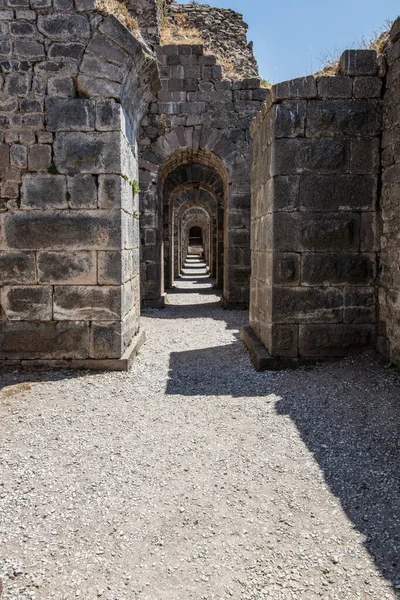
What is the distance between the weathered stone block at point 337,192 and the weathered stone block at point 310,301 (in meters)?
0.88

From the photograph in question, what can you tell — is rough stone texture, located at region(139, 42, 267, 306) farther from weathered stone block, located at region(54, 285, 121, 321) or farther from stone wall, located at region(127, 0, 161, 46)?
weathered stone block, located at region(54, 285, 121, 321)

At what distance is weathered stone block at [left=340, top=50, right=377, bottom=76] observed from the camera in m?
4.91

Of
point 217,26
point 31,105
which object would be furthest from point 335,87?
point 217,26

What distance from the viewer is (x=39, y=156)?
195 inches

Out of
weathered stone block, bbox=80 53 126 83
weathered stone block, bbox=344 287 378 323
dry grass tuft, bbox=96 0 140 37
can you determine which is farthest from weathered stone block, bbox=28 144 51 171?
weathered stone block, bbox=344 287 378 323

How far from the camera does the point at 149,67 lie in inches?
212

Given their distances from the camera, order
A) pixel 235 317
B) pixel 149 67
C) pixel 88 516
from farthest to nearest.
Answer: pixel 235 317
pixel 149 67
pixel 88 516

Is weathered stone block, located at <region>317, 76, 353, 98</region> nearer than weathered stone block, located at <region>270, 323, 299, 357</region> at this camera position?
Yes

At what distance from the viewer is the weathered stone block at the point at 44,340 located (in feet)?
16.7

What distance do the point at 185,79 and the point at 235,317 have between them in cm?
517

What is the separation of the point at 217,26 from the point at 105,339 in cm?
1090

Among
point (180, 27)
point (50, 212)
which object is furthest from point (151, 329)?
point (180, 27)

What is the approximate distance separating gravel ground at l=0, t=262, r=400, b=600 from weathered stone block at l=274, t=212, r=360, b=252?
130cm

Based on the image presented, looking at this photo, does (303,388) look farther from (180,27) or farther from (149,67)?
(180,27)
